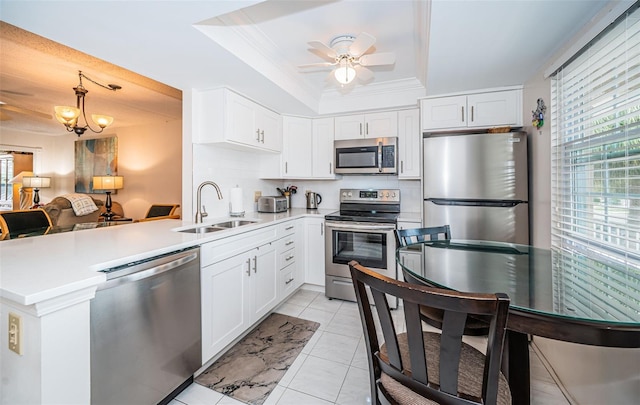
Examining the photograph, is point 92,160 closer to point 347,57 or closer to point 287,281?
point 287,281

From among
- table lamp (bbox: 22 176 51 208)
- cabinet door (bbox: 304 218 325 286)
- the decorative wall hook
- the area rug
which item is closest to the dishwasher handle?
the area rug

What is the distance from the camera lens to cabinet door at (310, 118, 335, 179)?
11.2 feet

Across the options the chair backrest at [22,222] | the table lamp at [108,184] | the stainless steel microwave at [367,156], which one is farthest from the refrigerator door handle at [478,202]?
the table lamp at [108,184]

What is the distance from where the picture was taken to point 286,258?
2871mm

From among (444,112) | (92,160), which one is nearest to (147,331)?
(444,112)

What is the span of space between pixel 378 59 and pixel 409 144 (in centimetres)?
128

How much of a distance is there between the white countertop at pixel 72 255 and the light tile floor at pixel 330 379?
93 centimetres

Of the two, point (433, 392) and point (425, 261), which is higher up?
point (425, 261)

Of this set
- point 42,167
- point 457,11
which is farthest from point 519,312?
point 42,167

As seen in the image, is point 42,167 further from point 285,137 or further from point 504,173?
point 504,173

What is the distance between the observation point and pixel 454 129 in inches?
105

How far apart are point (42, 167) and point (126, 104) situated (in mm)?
3907

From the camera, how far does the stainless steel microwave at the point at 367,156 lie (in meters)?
3.07

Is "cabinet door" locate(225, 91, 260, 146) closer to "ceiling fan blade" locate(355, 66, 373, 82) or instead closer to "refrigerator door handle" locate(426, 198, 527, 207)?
"ceiling fan blade" locate(355, 66, 373, 82)
